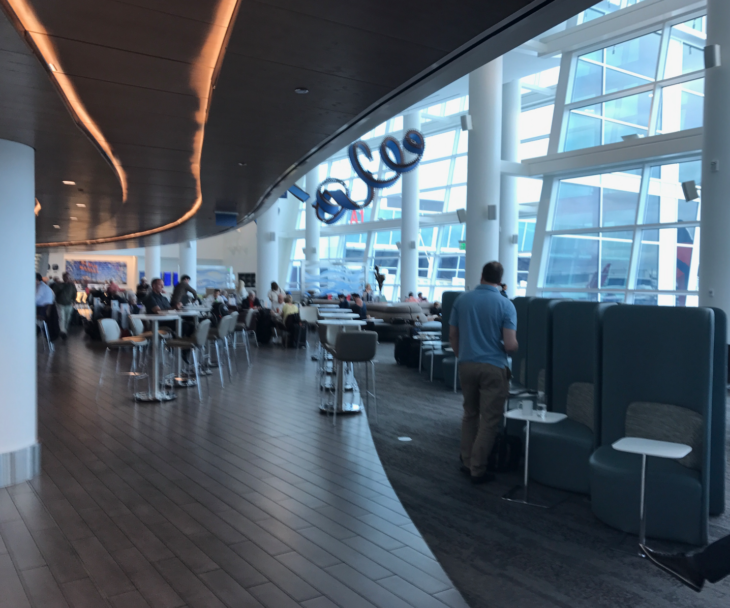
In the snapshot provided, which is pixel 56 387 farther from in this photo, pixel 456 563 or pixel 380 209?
pixel 380 209

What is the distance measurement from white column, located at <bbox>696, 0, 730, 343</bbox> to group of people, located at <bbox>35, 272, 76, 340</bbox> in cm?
1231

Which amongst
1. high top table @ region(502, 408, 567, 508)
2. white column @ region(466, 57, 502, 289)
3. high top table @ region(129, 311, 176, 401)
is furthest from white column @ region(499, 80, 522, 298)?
high top table @ region(502, 408, 567, 508)

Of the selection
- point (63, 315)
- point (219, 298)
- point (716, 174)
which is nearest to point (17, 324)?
point (716, 174)

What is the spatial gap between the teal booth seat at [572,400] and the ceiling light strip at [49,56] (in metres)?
3.70

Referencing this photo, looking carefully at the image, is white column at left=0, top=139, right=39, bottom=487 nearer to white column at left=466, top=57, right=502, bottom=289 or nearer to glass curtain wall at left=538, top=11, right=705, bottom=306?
white column at left=466, top=57, right=502, bottom=289

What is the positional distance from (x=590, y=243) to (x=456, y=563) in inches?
477

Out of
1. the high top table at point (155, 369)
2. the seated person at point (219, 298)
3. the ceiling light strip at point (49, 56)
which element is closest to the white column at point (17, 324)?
the ceiling light strip at point (49, 56)

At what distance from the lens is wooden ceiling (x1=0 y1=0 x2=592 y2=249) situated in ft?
9.66

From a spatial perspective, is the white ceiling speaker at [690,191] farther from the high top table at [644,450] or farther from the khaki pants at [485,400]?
the high top table at [644,450]

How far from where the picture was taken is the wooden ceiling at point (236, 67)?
294 cm

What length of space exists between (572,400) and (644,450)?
1.53 meters

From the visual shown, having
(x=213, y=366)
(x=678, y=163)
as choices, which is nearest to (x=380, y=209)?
(x=678, y=163)

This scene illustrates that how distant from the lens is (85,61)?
144 inches

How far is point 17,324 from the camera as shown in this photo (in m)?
4.40
